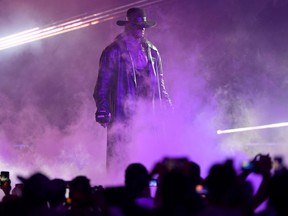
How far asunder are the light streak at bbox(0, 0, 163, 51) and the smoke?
192mm

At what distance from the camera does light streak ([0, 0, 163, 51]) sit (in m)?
10.6

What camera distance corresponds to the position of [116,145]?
8.02 m

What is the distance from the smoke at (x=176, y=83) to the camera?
10734 millimetres

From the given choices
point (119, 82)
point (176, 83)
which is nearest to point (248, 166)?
point (119, 82)

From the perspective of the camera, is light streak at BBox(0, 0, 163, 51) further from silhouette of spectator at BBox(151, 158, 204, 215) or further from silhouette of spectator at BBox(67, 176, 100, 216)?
silhouette of spectator at BBox(151, 158, 204, 215)

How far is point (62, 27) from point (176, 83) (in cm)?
269

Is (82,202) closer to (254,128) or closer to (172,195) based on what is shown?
(172,195)

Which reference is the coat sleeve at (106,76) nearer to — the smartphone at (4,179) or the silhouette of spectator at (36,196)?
the smartphone at (4,179)

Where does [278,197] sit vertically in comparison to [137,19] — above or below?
below

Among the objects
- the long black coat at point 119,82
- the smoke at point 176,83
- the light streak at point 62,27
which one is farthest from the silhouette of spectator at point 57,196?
the light streak at point 62,27

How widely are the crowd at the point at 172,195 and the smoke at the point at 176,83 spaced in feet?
19.8

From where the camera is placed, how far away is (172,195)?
132 inches

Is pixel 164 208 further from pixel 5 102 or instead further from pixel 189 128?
pixel 5 102

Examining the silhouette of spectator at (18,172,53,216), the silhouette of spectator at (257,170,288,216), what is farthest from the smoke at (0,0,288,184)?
the silhouette of spectator at (257,170,288,216)
